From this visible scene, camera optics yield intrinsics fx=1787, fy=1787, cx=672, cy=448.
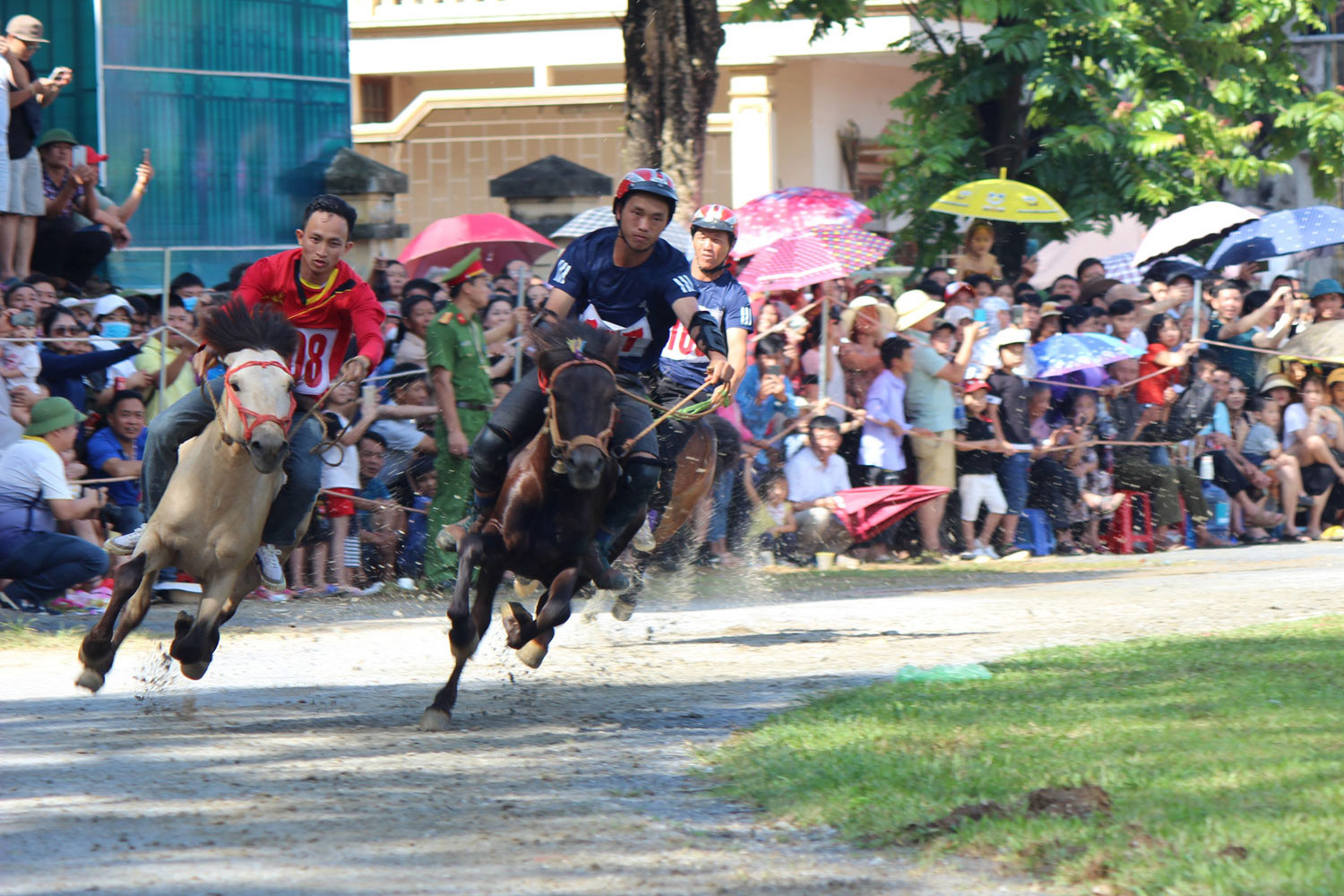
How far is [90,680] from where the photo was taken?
7352 mm

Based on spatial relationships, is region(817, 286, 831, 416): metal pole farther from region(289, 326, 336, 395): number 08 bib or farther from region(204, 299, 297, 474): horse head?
region(204, 299, 297, 474): horse head

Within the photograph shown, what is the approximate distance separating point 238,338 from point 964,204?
10.9 metres

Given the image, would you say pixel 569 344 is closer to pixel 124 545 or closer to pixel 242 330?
pixel 242 330

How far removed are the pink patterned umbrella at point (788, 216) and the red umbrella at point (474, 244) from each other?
185cm

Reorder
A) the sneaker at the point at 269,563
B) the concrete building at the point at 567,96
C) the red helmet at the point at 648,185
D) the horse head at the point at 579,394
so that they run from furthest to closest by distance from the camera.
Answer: the concrete building at the point at 567,96 < the red helmet at the point at 648,185 < the sneaker at the point at 269,563 < the horse head at the point at 579,394

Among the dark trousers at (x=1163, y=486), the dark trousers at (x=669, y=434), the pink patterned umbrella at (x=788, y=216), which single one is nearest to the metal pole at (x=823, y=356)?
the pink patterned umbrella at (x=788, y=216)

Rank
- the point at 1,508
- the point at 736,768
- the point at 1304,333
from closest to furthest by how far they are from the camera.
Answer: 1. the point at 736,768
2. the point at 1,508
3. the point at 1304,333

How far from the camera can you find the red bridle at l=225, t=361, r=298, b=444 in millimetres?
7059

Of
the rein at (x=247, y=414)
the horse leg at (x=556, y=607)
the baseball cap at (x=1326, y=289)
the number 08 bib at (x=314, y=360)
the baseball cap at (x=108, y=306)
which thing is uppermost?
the baseball cap at (x=1326, y=289)

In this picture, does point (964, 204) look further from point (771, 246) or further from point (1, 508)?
point (1, 508)

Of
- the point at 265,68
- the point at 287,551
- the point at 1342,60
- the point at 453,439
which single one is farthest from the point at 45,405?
the point at 1342,60

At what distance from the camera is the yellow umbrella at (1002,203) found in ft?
55.6

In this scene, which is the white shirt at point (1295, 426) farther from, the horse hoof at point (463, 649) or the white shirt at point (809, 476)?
the horse hoof at point (463, 649)

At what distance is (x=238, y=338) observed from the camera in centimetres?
740
